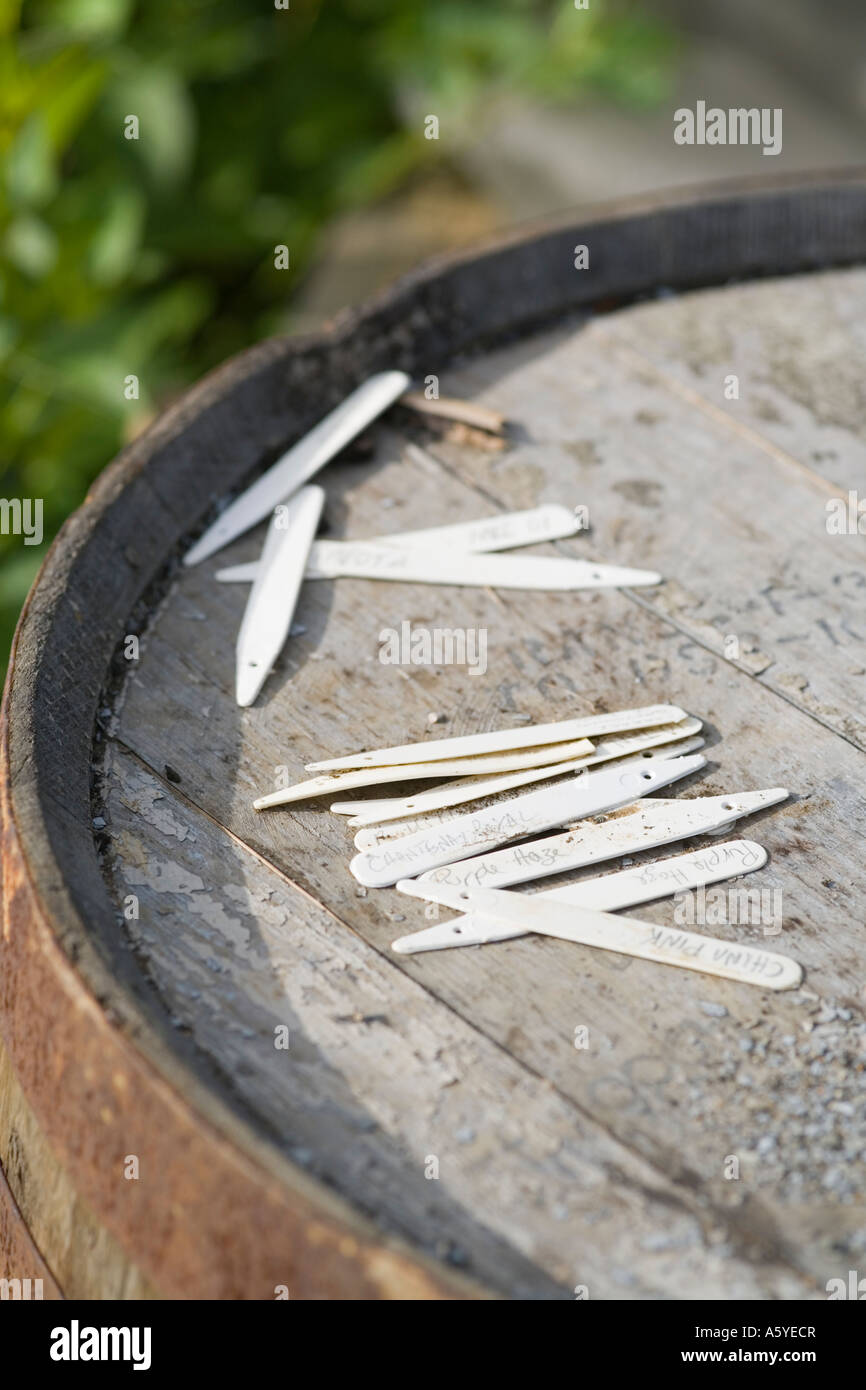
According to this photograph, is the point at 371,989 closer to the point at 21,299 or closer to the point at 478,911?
the point at 478,911

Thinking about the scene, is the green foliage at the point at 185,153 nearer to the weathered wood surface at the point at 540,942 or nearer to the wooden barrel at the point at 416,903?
the wooden barrel at the point at 416,903

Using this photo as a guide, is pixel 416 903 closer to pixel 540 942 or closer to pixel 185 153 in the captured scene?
pixel 540 942

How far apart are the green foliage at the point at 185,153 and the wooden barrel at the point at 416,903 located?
94cm

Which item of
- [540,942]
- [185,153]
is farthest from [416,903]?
[185,153]

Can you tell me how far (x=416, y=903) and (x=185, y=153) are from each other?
2993 mm

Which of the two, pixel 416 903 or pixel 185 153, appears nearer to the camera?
pixel 416 903

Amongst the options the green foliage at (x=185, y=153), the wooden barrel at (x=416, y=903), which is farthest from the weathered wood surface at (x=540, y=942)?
the green foliage at (x=185, y=153)

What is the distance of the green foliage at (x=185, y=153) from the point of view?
282cm

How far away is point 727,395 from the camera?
203 centimetres

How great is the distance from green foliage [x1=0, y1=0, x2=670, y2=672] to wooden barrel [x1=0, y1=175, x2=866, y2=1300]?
94 cm

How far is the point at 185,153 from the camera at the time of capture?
3654 millimetres

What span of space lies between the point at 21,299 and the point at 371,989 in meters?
2.18

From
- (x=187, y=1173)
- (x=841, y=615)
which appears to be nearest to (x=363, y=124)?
(x=841, y=615)

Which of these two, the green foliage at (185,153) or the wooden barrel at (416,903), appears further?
the green foliage at (185,153)
